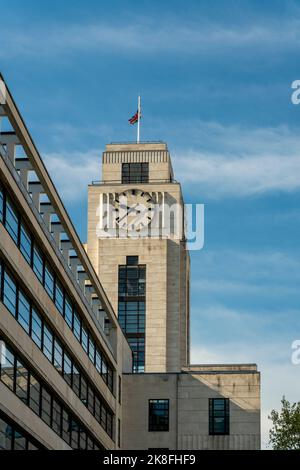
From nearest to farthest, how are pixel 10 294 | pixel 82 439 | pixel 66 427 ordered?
pixel 10 294
pixel 66 427
pixel 82 439

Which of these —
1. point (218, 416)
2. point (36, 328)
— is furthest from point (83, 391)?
point (218, 416)

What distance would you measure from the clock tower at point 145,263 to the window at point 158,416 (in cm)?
3089

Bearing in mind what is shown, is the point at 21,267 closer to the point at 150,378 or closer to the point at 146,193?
the point at 150,378

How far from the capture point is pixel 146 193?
4791 inches

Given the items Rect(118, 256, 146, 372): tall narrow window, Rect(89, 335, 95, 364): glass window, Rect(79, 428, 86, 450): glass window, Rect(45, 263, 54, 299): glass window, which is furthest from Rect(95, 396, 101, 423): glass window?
Rect(118, 256, 146, 372): tall narrow window

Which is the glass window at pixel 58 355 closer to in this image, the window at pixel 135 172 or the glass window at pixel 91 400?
the glass window at pixel 91 400

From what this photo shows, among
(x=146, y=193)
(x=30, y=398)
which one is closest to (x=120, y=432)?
(x=30, y=398)

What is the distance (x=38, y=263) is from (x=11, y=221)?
6135 mm

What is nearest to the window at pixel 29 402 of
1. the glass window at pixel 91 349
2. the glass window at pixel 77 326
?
the glass window at pixel 77 326

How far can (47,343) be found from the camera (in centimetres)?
5806

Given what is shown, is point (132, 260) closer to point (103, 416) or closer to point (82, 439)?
point (103, 416)

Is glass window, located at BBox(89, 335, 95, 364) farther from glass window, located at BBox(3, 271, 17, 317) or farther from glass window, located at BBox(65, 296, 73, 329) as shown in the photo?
glass window, located at BBox(3, 271, 17, 317)

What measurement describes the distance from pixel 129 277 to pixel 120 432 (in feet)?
126

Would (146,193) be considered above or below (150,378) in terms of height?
above
